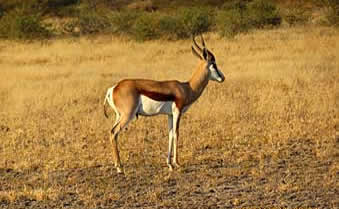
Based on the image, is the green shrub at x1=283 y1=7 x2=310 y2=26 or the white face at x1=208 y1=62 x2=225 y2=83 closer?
the white face at x1=208 y1=62 x2=225 y2=83

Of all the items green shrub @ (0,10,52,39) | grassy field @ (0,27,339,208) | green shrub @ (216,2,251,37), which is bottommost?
grassy field @ (0,27,339,208)

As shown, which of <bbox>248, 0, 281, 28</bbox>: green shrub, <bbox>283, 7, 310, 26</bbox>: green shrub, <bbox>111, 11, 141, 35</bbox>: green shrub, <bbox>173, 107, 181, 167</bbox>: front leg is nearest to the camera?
<bbox>173, 107, 181, 167</bbox>: front leg

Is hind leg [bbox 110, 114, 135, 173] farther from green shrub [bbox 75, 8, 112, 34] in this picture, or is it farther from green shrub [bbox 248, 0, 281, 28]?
green shrub [bbox 75, 8, 112, 34]

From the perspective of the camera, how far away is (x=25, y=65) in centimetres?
1902

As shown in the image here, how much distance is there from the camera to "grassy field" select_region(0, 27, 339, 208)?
271 inches

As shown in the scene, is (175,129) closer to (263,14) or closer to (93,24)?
(263,14)

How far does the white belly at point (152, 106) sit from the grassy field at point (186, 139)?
2.37ft

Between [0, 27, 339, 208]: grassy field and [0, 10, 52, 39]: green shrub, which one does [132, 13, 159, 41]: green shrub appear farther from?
[0, 27, 339, 208]: grassy field

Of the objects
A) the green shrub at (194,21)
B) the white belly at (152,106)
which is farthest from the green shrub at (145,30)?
the white belly at (152,106)

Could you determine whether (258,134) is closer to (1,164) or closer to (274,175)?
(274,175)

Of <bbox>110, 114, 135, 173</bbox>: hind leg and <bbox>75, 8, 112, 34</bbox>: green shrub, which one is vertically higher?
<bbox>75, 8, 112, 34</bbox>: green shrub

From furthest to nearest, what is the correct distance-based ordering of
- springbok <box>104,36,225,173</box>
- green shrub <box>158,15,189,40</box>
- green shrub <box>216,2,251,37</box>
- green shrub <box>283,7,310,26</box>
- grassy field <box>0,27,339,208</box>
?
1. green shrub <box>283,7,310,26</box>
2. green shrub <box>158,15,189,40</box>
3. green shrub <box>216,2,251,37</box>
4. springbok <box>104,36,225,173</box>
5. grassy field <box>0,27,339,208</box>

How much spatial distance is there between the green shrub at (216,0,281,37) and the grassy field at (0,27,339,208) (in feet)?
21.4

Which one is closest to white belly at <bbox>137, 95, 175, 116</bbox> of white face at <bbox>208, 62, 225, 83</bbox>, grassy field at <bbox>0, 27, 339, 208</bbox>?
grassy field at <bbox>0, 27, 339, 208</bbox>
